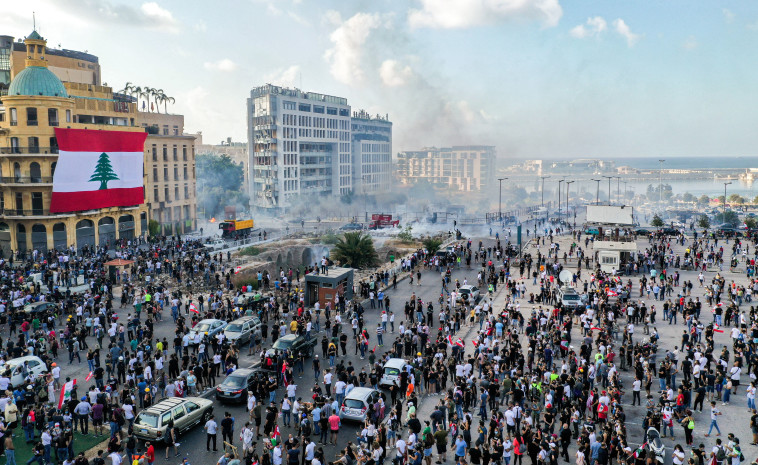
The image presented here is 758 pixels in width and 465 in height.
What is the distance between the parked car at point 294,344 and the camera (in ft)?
86.8

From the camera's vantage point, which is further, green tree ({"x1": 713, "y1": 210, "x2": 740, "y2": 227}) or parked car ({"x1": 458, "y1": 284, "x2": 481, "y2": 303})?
green tree ({"x1": 713, "y1": 210, "x2": 740, "y2": 227})

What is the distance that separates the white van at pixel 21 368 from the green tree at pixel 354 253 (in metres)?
31.8

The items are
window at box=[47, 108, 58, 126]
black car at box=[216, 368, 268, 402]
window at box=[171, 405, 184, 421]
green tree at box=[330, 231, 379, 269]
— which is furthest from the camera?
green tree at box=[330, 231, 379, 269]

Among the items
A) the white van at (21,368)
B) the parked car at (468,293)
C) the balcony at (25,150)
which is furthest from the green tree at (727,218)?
the white van at (21,368)

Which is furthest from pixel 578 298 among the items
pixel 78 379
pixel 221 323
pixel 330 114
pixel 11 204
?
pixel 330 114

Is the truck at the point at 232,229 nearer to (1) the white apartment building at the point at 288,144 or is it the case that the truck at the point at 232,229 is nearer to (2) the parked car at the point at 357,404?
(1) the white apartment building at the point at 288,144

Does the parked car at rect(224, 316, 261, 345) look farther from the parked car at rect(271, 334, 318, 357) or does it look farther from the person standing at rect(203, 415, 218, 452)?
the person standing at rect(203, 415, 218, 452)

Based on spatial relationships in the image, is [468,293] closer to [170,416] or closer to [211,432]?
[211,432]

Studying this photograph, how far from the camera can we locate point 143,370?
24266 mm

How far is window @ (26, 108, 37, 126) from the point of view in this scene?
5262 cm

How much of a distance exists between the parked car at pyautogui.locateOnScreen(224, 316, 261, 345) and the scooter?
57.8 feet

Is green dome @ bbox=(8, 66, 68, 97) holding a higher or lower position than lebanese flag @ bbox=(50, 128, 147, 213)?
higher

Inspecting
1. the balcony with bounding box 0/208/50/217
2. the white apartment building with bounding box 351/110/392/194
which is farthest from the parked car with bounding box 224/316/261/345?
the white apartment building with bounding box 351/110/392/194

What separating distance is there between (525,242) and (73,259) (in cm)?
4297
